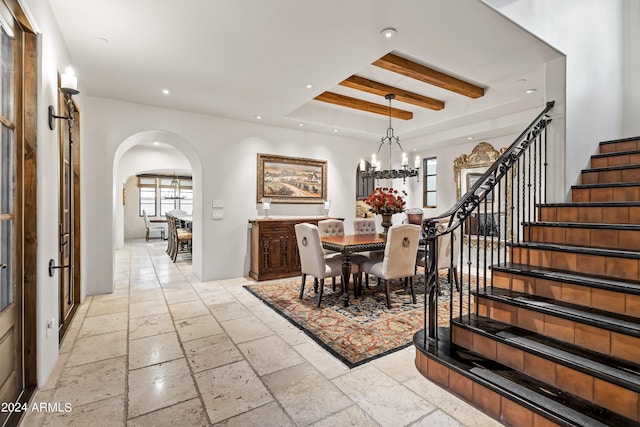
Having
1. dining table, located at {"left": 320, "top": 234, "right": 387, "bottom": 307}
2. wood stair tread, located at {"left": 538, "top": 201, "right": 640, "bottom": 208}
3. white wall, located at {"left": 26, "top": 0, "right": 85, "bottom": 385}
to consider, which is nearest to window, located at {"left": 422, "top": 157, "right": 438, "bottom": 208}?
dining table, located at {"left": 320, "top": 234, "right": 387, "bottom": 307}

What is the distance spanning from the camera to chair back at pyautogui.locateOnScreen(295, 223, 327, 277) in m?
3.54

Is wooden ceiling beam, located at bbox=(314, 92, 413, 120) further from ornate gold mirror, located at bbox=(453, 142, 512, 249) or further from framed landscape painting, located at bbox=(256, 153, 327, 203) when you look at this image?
ornate gold mirror, located at bbox=(453, 142, 512, 249)

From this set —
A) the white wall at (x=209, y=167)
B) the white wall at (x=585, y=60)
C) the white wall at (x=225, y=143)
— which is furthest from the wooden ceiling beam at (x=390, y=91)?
the white wall at (x=585, y=60)

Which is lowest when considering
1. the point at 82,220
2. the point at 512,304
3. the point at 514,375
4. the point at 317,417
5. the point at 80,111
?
the point at 317,417

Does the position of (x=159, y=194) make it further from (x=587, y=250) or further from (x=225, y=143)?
(x=587, y=250)

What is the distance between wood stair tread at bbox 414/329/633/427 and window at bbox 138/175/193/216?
12172 millimetres

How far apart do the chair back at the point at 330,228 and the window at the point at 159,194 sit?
9.26 m

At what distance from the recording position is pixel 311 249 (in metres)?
3.65

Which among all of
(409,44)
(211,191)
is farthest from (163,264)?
(409,44)

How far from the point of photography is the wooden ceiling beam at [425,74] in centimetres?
348

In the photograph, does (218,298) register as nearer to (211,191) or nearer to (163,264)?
(211,191)

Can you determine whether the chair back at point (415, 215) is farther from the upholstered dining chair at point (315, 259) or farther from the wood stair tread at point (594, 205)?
the wood stair tread at point (594, 205)

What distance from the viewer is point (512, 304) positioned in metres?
2.04

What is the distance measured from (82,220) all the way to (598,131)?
601cm
